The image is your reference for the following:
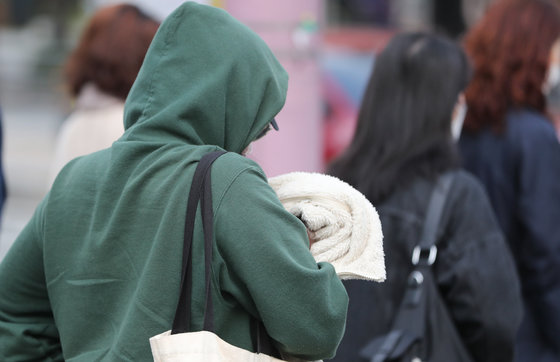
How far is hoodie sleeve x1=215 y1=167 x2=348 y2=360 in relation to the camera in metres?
1.57

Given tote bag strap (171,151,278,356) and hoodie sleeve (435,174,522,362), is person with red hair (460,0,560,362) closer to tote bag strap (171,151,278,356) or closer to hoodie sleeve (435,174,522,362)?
hoodie sleeve (435,174,522,362)

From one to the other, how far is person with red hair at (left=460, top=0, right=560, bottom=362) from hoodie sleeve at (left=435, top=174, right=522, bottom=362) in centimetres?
56

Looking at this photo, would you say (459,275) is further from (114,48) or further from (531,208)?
(114,48)

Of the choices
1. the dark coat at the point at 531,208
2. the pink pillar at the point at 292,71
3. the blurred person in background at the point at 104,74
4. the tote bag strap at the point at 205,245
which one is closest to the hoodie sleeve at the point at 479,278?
the dark coat at the point at 531,208

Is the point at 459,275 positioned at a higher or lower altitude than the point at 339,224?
lower

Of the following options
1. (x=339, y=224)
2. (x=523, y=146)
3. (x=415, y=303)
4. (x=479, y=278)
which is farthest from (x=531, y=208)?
(x=339, y=224)

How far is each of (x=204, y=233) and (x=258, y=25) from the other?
10.7 ft

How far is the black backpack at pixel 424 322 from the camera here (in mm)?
2621

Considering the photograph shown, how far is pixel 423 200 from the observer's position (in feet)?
9.04

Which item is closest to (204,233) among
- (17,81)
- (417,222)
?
(417,222)

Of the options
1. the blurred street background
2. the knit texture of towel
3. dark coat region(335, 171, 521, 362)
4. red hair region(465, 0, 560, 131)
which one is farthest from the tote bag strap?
red hair region(465, 0, 560, 131)

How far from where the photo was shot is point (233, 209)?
158 cm

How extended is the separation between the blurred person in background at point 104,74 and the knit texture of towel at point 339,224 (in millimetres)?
1813

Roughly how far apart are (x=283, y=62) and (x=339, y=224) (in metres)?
3.12
